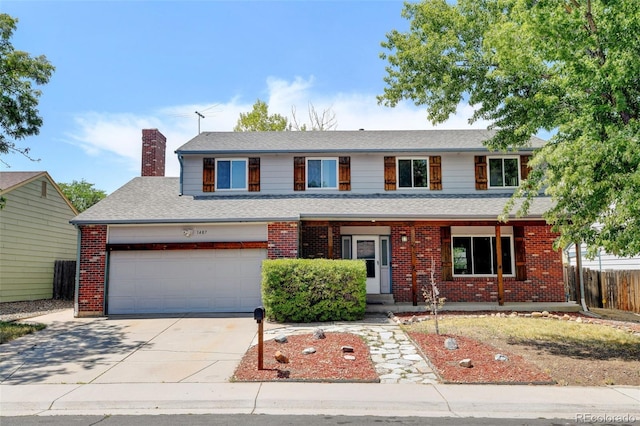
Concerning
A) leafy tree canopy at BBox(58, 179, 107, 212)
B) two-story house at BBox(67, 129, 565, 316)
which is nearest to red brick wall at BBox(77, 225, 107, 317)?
two-story house at BBox(67, 129, 565, 316)

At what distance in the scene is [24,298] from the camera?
1916cm

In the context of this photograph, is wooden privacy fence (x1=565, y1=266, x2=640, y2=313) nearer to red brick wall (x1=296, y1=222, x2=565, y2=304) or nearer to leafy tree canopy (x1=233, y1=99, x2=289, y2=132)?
red brick wall (x1=296, y1=222, x2=565, y2=304)

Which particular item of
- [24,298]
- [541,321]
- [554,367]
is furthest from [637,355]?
[24,298]

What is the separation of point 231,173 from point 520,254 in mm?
10513

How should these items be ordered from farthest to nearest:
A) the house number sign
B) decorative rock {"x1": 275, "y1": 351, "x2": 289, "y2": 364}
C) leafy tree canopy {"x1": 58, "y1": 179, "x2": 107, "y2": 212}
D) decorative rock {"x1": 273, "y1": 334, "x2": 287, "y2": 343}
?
1. leafy tree canopy {"x1": 58, "y1": 179, "x2": 107, "y2": 212}
2. the house number sign
3. decorative rock {"x1": 273, "y1": 334, "x2": 287, "y2": 343}
4. decorative rock {"x1": 275, "y1": 351, "x2": 289, "y2": 364}

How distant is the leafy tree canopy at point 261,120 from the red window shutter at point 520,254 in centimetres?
1936

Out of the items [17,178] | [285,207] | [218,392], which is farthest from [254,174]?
[218,392]

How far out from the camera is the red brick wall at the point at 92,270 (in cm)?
1381

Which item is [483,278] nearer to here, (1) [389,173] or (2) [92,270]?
(1) [389,173]

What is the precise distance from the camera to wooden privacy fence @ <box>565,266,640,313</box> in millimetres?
15058

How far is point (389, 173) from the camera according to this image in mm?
16922

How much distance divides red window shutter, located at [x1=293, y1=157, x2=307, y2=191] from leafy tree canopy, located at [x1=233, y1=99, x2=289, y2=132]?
578 inches

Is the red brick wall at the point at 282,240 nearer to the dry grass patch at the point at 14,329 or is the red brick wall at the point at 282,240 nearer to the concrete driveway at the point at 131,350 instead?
the concrete driveway at the point at 131,350

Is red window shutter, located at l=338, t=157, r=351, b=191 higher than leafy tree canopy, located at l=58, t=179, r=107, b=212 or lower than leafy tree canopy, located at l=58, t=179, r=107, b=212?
lower
